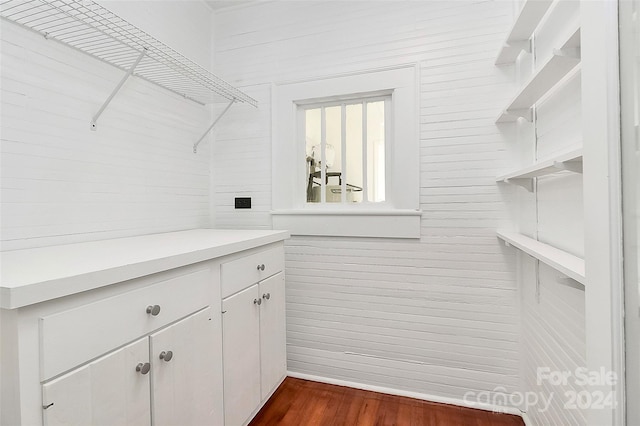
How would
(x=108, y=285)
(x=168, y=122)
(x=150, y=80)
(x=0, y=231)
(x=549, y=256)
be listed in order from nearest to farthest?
1. (x=108, y=285)
2. (x=549, y=256)
3. (x=0, y=231)
4. (x=150, y=80)
5. (x=168, y=122)

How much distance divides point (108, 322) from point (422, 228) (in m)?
1.60

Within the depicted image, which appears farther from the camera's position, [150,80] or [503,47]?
[150,80]

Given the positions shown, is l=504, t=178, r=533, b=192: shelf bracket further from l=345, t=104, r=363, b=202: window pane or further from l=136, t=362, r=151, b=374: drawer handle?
l=136, t=362, r=151, b=374: drawer handle

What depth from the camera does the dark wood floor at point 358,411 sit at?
5.62ft

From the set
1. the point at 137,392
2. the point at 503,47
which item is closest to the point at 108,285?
the point at 137,392

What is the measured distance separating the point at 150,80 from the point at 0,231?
3.46 ft

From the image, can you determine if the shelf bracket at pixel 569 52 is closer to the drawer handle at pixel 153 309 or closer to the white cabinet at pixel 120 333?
the white cabinet at pixel 120 333

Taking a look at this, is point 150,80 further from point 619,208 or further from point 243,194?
point 619,208

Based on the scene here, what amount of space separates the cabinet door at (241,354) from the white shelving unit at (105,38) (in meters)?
1.09

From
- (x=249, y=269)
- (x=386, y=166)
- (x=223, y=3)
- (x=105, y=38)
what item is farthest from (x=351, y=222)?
(x=223, y=3)

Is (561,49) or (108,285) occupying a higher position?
(561,49)

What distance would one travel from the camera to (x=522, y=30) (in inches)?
58.5

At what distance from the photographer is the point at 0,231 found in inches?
47.6

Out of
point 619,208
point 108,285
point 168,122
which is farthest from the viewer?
point 168,122
